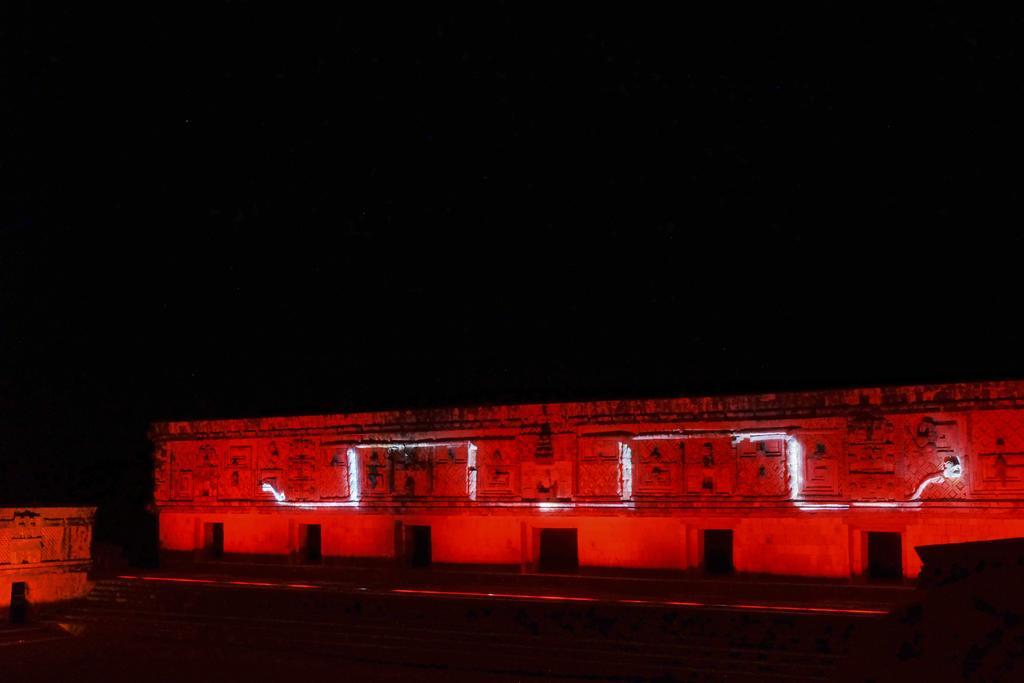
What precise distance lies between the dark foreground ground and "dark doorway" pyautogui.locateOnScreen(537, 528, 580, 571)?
7.87 feet

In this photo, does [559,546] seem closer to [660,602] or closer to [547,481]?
[547,481]

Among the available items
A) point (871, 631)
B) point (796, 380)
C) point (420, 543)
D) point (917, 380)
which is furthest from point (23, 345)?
point (871, 631)

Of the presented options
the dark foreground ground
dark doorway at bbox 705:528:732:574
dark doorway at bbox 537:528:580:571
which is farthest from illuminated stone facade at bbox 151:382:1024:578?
dark doorway at bbox 537:528:580:571

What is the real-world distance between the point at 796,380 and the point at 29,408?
19.1 m

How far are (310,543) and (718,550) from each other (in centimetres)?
763

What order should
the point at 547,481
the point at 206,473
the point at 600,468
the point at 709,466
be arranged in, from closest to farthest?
1. the point at 709,466
2. the point at 600,468
3. the point at 547,481
4. the point at 206,473

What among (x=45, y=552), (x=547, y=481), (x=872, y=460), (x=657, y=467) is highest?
(x=872, y=460)

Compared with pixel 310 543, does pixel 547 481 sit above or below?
above

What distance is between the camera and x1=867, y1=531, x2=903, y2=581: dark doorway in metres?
15.8

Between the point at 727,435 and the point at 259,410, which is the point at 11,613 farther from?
the point at 727,435

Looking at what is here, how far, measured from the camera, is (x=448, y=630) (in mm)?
14094

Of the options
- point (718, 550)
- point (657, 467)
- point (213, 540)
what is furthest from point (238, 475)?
point (718, 550)

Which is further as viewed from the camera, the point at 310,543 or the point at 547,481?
the point at 310,543

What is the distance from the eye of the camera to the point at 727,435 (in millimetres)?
14969
